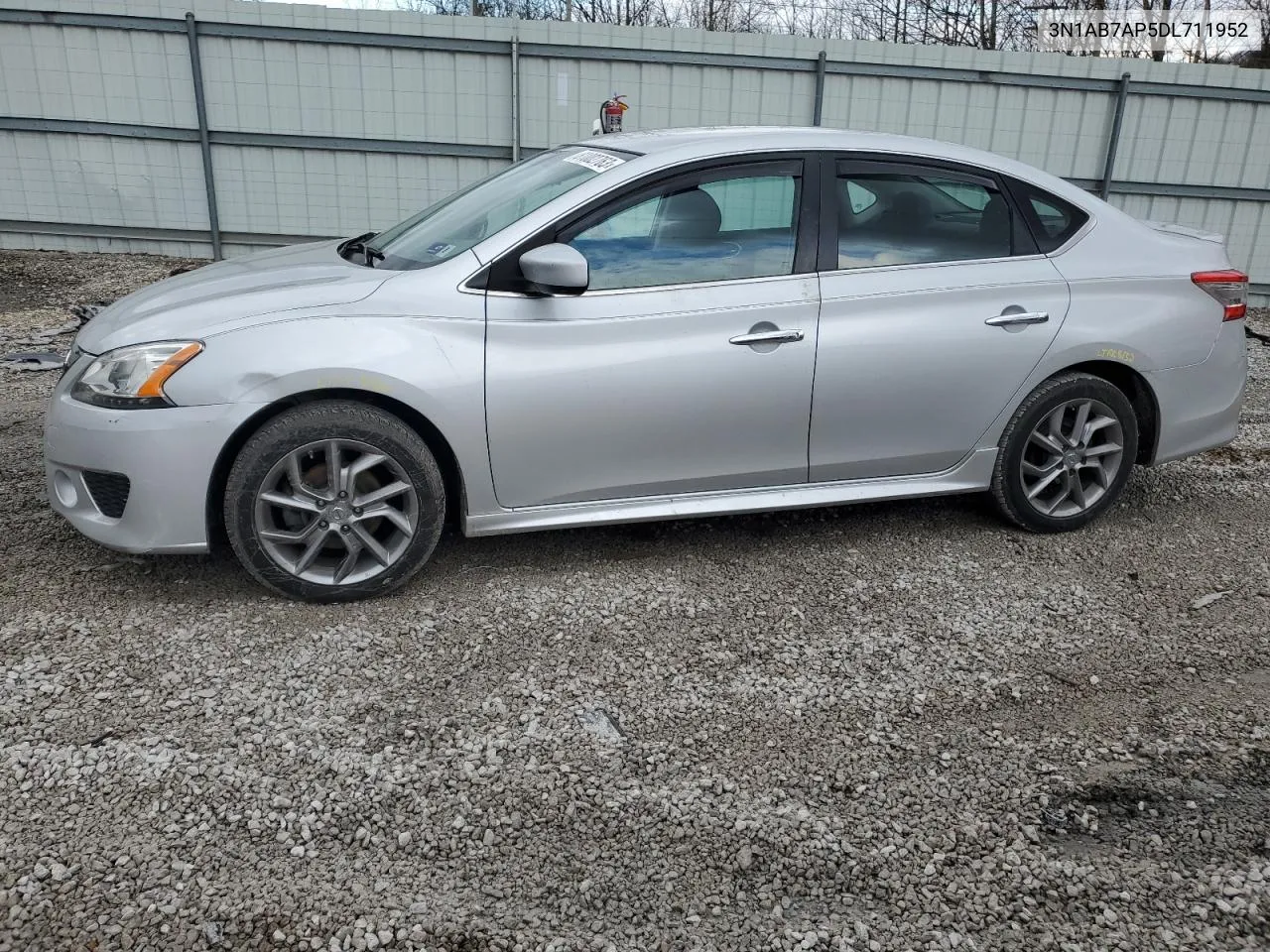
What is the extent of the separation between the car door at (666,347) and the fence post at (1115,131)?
28.3 ft

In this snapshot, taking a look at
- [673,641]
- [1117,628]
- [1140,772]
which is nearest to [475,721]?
[673,641]

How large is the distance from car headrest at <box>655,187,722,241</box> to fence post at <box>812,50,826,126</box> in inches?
299

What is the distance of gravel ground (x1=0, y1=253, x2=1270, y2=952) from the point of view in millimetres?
2283

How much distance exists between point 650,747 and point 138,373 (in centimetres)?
207

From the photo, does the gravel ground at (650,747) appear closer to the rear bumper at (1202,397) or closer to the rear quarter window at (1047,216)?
the rear bumper at (1202,397)

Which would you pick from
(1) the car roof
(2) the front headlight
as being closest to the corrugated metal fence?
(1) the car roof

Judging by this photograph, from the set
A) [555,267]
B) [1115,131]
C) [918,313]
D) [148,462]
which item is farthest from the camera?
[1115,131]

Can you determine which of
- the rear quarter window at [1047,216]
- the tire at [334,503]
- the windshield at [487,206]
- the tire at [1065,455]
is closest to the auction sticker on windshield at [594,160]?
the windshield at [487,206]

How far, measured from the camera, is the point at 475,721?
296 centimetres

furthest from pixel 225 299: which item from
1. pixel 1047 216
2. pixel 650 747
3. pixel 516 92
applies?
pixel 516 92

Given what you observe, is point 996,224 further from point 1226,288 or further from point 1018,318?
point 1226,288

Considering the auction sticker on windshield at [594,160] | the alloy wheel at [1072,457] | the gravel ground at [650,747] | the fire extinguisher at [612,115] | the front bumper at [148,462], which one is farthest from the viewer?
the fire extinguisher at [612,115]

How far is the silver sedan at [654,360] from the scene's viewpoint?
338cm

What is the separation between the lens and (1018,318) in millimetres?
4051
